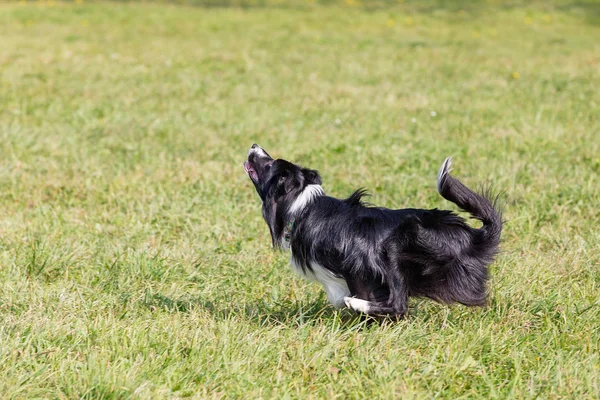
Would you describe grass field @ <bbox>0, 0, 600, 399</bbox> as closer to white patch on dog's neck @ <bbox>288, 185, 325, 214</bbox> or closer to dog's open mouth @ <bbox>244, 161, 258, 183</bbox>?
white patch on dog's neck @ <bbox>288, 185, 325, 214</bbox>

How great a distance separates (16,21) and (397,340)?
42.3 ft

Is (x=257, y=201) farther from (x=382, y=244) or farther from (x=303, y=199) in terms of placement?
(x=382, y=244)

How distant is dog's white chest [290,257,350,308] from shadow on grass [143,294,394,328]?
0.07 metres

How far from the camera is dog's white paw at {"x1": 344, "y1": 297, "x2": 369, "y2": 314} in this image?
3.40m

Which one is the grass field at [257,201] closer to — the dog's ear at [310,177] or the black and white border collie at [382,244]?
the black and white border collie at [382,244]

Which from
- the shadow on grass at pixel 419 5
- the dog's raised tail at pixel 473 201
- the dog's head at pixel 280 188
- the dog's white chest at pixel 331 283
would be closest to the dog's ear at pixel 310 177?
the dog's head at pixel 280 188

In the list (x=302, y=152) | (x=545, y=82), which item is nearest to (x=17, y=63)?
(x=302, y=152)

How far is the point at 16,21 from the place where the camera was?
14242mm

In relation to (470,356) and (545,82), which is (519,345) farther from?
(545,82)

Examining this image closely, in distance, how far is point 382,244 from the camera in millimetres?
3418

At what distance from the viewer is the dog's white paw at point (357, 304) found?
11.2ft

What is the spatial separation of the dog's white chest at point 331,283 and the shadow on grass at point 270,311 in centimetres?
7

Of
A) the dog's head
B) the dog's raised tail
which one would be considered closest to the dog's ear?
the dog's head

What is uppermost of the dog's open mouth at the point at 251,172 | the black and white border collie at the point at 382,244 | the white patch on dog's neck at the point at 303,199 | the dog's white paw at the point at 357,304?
the dog's open mouth at the point at 251,172
